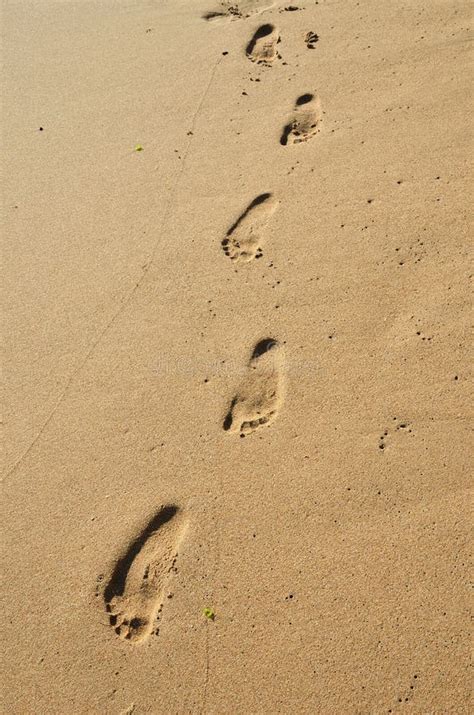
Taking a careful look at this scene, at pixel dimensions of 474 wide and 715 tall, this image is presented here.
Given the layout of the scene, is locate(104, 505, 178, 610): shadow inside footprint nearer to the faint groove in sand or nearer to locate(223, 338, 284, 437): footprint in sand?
locate(223, 338, 284, 437): footprint in sand

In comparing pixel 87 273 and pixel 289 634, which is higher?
pixel 87 273

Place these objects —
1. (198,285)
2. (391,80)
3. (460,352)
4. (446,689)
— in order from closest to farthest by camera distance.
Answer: (446,689), (460,352), (198,285), (391,80)

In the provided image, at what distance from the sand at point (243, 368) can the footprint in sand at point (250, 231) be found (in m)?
0.01

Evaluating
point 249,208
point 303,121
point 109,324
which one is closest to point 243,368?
point 109,324

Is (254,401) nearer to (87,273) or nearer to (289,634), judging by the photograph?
(289,634)

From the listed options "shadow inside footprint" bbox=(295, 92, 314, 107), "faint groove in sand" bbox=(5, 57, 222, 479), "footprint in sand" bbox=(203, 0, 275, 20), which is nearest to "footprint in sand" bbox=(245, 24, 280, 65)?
"footprint in sand" bbox=(203, 0, 275, 20)

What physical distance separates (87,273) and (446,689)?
206 centimetres

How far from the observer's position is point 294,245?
2.40 metres

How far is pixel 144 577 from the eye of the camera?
6.45 ft

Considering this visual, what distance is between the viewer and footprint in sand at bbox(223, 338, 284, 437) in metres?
2.12

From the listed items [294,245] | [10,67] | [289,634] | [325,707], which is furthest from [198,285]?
[10,67]

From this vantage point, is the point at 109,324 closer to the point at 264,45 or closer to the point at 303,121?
the point at 303,121

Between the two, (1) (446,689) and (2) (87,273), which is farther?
(2) (87,273)

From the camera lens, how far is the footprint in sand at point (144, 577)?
192 cm
